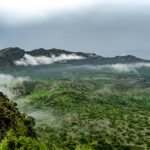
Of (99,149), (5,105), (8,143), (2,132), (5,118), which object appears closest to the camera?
(8,143)

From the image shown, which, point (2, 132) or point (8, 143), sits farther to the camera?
point (2, 132)

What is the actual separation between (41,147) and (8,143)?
8.45 metres

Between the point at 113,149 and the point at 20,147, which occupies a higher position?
the point at 20,147

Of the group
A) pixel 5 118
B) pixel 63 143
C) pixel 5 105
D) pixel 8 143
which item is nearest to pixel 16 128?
pixel 5 118

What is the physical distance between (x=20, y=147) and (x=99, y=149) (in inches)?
3968

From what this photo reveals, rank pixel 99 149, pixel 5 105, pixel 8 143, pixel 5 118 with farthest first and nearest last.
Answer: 1. pixel 99 149
2. pixel 5 105
3. pixel 5 118
4. pixel 8 143

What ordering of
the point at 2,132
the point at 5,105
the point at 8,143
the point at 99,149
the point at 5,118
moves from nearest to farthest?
the point at 8,143 < the point at 2,132 < the point at 5,118 < the point at 5,105 < the point at 99,149

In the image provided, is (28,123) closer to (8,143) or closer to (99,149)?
(8,143)

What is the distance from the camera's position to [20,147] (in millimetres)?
102438

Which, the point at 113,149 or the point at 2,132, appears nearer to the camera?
the point at 2,132

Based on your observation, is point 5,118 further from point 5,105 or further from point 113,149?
point 113,149

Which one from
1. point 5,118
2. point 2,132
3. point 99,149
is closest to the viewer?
point 2,132

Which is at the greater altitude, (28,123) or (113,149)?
(28,123)

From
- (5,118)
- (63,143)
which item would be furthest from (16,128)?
(63,143)
